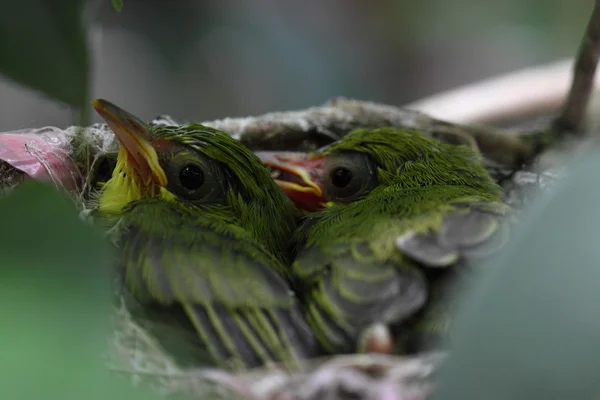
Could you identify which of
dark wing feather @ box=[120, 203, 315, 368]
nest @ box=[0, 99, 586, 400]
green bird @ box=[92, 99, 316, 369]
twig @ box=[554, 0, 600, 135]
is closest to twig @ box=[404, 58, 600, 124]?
nest @ box=[0, 99, 586, 400]

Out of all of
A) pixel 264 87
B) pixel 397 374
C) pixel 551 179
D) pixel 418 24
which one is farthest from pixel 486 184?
pixel 418 24

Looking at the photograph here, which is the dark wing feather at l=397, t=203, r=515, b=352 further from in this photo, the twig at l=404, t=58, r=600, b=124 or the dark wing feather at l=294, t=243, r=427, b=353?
the twig at l=404, t=58, r=600, b=124

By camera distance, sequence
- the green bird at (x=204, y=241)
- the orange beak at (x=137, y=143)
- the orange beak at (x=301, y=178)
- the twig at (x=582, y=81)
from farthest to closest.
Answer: the orange beak at (x=301, y=178)
the twig at (x=582, y=81)
the orange beak at (x=137, y=143)
the green bird at (x=204, y=241)

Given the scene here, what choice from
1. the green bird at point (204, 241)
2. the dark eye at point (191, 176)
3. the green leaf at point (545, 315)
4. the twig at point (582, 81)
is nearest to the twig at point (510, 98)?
the twig at point (582, 81)

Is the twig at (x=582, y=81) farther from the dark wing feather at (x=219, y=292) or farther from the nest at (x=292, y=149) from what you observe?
the dark wing feather at (x=219, y=292)

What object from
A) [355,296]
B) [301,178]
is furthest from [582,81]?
[355,296]

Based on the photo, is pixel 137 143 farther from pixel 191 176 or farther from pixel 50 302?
pixel 50 302

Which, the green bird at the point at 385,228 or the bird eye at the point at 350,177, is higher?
the bird eye at the point at 350,177
